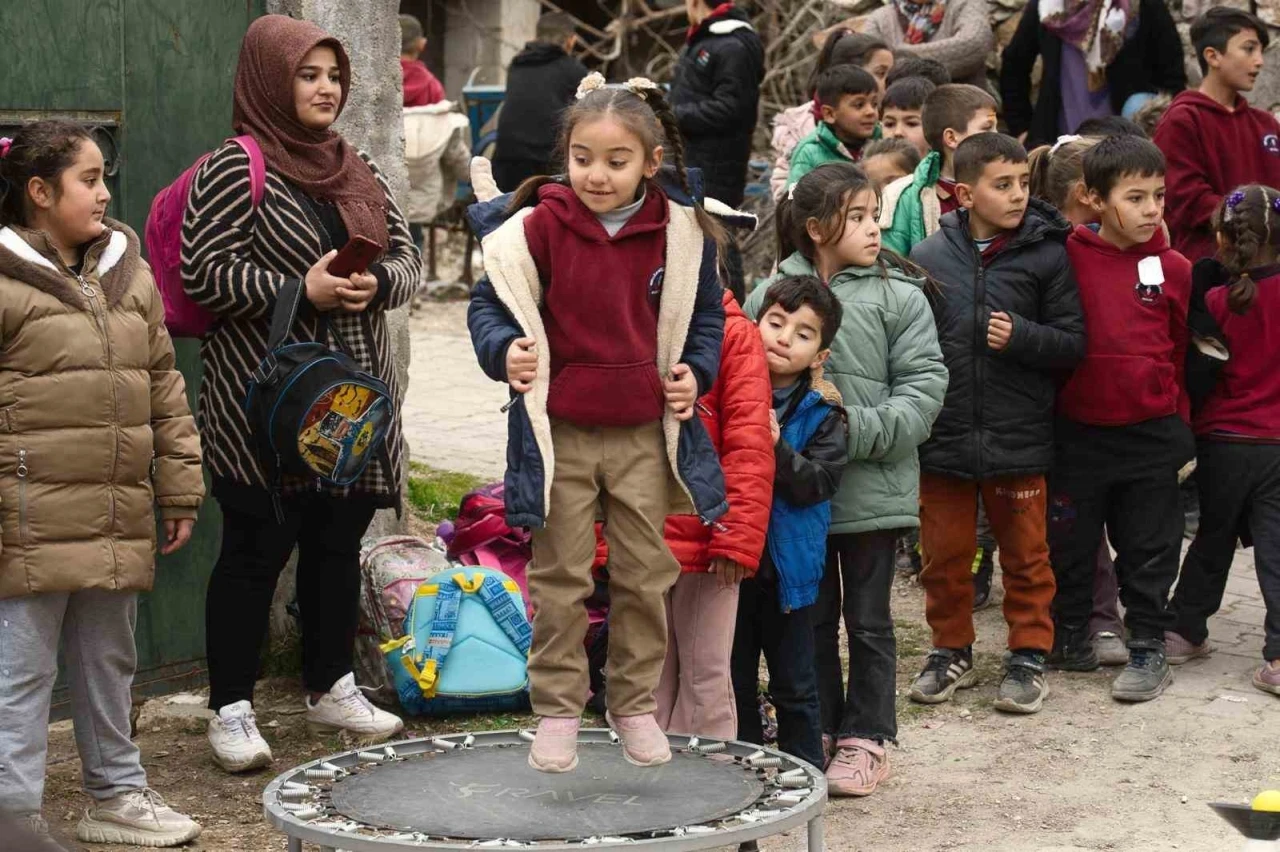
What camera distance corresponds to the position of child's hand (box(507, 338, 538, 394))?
161 inches

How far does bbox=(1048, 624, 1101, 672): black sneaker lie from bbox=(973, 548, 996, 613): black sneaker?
75cm

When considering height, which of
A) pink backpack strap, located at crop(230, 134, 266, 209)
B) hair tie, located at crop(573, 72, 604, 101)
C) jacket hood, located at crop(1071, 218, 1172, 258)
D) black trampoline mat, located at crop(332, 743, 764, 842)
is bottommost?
black trampoline mat, located at crop(332, 743, 764, 842)

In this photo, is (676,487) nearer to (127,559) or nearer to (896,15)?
(127,559)

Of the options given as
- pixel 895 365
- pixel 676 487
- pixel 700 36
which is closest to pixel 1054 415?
pixel 895 365

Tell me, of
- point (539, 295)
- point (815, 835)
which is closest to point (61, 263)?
point (539, 295)

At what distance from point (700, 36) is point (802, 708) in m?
5.08

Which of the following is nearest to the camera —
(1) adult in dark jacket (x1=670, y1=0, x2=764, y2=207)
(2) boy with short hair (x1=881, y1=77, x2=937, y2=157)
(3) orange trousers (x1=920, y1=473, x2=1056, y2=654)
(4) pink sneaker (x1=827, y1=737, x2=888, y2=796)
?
(4) pink sneaker (x1=827, y1=737, x2=888, y2=796)

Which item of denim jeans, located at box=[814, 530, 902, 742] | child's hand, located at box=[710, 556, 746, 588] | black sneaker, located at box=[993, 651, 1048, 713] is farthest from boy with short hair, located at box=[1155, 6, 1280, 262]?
child's hand, located at box=[710, 556, 746, 588]

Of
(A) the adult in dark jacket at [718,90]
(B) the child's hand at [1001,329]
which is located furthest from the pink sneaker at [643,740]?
(A) the adult in dark jacket at [718,90]

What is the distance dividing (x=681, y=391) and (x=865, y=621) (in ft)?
4.75

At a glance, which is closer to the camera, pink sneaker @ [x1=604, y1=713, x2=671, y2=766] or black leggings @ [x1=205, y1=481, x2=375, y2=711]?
pink sneaker @ [x1=604, y1=713, x2=671, y2=766]

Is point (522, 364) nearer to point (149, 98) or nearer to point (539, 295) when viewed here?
point (539, 295)

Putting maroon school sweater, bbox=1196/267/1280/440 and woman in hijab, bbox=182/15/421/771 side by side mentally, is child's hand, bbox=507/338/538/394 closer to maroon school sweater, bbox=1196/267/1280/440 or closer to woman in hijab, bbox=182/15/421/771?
woman in hijab, bbox=182/15/421/771

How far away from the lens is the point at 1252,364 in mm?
6258
